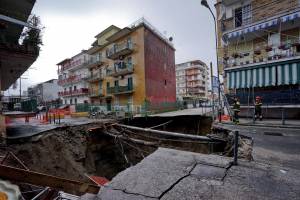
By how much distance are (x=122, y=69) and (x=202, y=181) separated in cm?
2718

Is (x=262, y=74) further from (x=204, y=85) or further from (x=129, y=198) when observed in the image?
(x=204, y=85)

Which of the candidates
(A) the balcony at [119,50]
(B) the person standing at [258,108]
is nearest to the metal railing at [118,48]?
(A) the balcony at [119,50]

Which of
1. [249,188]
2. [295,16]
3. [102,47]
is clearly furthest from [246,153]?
[102,47]

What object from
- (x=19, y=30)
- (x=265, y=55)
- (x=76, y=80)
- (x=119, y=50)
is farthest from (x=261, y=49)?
(x=76, y=80)

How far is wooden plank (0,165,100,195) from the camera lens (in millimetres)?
2961

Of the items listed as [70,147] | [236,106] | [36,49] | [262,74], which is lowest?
[70,147]

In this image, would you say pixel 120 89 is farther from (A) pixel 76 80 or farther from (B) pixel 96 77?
(A) pixel 76 80

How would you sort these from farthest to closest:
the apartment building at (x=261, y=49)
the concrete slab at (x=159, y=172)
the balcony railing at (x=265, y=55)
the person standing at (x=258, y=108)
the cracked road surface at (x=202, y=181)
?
the balcony railing at (x=265, y=55)
the apartment building at (x=261, y=49)
the person standing at (x=258, y=108)
the concrete slab at (x=159, y=172)
the cracked road surface at (x=202, y=181)

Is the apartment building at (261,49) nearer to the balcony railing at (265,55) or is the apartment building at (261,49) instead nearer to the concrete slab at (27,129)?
the balcony railing at (265,55)

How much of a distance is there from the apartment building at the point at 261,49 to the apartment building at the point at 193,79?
4855 cm

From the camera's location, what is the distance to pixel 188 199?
229 centimetres

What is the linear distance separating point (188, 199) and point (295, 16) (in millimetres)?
16027

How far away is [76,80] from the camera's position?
41938 millimetres

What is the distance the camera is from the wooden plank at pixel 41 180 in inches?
117
